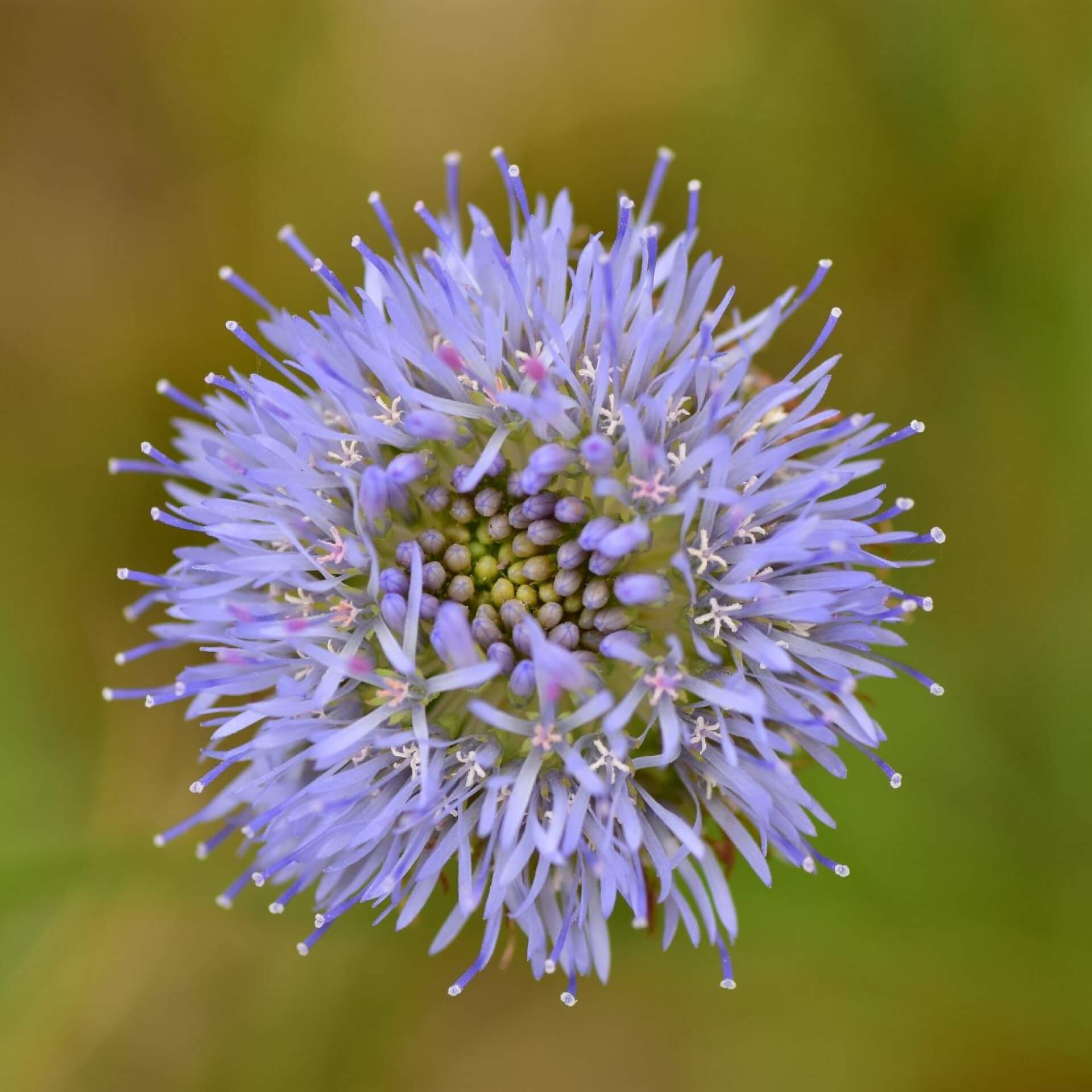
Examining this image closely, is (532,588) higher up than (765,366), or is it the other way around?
(765,366)

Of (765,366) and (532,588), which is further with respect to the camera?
(765,366)

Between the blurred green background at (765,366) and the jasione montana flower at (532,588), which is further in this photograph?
the blurred green background at (765,366)

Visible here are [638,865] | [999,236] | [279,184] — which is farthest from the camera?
[279,184]

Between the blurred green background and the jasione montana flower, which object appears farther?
the blurred green background

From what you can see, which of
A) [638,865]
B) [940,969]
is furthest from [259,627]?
[940,969]

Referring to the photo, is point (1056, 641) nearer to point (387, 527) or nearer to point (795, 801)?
point (795, 801)
